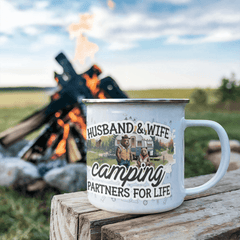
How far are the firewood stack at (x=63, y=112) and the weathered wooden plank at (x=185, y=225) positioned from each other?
2.06 metres

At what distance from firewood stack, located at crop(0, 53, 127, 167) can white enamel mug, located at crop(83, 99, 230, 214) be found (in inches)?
81.3

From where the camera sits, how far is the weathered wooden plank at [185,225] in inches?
31.5

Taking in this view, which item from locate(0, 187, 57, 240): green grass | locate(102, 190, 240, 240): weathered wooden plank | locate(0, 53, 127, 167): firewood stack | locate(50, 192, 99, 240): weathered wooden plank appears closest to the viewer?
locate(102, 190, 240, 240): weathered wooden plank

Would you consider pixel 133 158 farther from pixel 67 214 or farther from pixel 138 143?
pixel 67 214

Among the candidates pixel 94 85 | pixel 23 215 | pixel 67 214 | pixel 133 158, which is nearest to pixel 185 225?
pixel 133 158

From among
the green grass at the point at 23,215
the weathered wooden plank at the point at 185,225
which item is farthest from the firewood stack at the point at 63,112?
the weathered wooden plank at the point at 185,225

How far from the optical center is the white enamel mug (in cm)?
86

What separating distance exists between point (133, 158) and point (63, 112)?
7.48ft

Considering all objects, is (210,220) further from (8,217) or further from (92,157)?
(8,217)

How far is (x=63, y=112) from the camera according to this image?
302 cm

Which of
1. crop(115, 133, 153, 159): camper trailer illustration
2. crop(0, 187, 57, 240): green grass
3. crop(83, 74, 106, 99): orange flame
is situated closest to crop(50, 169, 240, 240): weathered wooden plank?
crop(115, 133, 153, 159): camper trailer illustration

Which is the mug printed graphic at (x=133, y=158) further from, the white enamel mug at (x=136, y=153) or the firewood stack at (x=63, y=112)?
the firewood stack at (x=63, y=112)

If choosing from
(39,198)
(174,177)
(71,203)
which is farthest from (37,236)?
(174,177)

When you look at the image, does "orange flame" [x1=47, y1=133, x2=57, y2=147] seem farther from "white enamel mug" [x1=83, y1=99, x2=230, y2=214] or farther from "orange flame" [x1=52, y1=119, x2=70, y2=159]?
"white enamel mug" [x1=83, y1=99, x2=230, y2=214]
